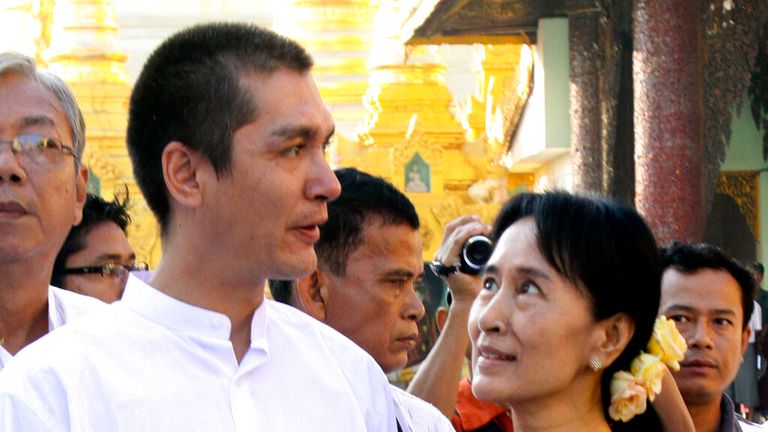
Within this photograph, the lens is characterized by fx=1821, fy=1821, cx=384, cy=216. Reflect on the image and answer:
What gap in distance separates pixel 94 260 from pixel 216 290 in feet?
7.68

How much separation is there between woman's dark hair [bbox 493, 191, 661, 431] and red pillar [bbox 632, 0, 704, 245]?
6.32m

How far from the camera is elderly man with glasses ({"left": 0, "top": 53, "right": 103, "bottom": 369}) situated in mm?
3928

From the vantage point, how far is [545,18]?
45.9 ft

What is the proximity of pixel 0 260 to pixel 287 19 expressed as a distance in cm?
1896

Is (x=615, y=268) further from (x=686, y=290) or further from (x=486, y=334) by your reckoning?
(x=686, y=290)

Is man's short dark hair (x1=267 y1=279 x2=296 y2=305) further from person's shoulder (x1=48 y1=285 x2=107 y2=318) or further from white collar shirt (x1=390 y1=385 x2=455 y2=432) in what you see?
white collar shirt (x1=390 y1=385 x2=455 y2=432)

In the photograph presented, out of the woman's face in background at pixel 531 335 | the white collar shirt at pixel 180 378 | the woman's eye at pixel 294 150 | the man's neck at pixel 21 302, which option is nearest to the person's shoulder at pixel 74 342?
the white collar shirt at pixel 180 378

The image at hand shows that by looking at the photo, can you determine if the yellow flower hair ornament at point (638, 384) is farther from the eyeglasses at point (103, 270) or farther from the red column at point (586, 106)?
the red column at point (586, 106)

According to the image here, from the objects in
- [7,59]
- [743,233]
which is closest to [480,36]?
[743,233]

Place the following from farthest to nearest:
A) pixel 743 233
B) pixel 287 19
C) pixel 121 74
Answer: pixel 287 19, pixel 121 74, pixel 743 233

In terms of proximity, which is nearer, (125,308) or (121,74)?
(125,308)

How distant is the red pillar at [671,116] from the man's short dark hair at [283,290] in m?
5.69

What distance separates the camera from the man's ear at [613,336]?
3686mm

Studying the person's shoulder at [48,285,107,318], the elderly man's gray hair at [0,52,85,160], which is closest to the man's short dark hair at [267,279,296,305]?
the person's shoulder at [48,285,107,318]
